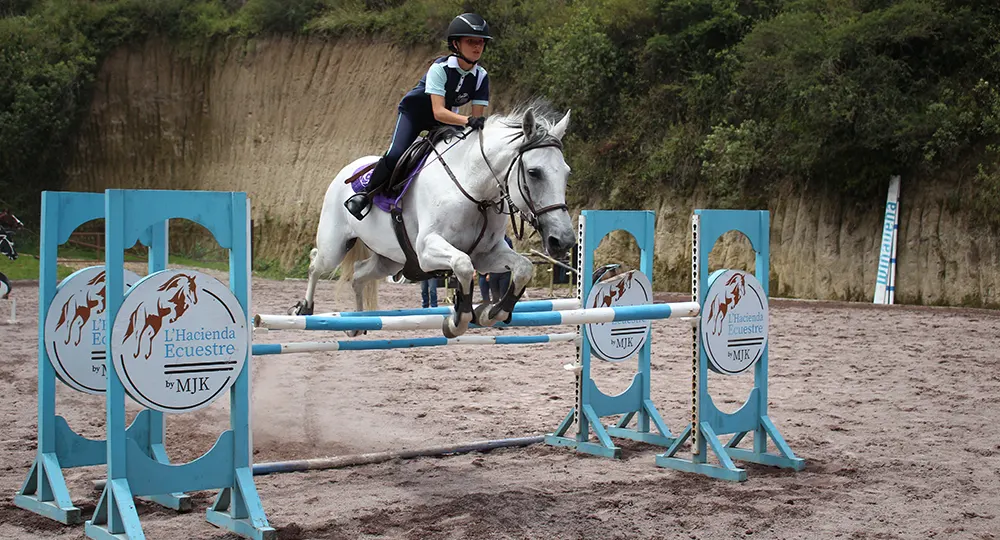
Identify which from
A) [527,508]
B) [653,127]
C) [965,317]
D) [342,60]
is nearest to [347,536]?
[527,508]

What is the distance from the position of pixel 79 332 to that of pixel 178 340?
106 cm

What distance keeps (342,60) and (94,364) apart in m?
25.4

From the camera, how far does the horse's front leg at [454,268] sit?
491cm

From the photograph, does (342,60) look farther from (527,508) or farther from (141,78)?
(527,508)

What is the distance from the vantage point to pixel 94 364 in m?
5.03

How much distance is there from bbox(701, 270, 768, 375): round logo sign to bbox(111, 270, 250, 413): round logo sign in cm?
287

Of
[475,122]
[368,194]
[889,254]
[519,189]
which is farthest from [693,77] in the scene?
[519,189]

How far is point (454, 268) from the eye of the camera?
5039 mm

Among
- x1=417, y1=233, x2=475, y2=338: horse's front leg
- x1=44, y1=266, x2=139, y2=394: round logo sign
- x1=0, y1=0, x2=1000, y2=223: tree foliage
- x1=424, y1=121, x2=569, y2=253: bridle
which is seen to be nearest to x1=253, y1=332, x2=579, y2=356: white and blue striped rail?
x1=417, y1=233, x2=475, y2=338: horse's front leg

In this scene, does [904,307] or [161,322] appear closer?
A: [161,322]

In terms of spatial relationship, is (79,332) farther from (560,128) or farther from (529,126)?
(560,128)

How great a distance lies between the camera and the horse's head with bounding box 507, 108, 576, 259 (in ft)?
15.5

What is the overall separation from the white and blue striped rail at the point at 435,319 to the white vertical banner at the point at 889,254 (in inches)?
512

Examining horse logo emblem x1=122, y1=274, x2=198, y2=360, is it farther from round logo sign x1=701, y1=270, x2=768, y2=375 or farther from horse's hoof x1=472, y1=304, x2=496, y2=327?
round logo sign x1=701, y1=270, x2=768, y2=375
